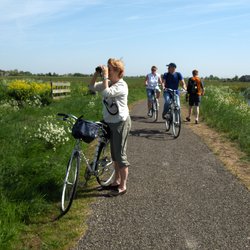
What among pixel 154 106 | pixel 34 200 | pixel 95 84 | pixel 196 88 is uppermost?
pixel 95 84

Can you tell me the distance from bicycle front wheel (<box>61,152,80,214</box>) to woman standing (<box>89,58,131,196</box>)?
2.45 ft

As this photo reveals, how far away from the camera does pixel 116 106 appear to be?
518 centimetres

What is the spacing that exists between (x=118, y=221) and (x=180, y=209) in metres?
0.96

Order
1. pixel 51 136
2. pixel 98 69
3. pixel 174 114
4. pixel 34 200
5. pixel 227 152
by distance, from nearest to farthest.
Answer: pixel 34 200 → pixel 98 69 → pixel 51 136 → pixel 227 152 → pixel 174 114

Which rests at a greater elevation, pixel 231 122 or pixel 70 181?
pixel 70 181

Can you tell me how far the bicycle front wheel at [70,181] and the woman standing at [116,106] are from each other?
75 centimetres

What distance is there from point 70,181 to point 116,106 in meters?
1.25

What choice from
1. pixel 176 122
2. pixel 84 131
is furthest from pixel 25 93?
pixel 84 131

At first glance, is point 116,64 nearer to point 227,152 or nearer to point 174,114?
point 227,152

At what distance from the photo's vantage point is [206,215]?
4809mm

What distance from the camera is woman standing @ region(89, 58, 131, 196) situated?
197 inches

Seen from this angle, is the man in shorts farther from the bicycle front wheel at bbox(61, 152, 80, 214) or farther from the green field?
the bicycle front wheel at bbox(61, 152, 80, 214)

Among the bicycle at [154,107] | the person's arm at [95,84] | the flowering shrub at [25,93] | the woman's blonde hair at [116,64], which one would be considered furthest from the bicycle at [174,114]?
the flowering shrub at [25,93]

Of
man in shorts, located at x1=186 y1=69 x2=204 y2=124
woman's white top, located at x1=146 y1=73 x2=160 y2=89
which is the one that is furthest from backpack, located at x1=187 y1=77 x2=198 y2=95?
woman's white top, located at x1=146 y1=73 x2=160 y2=89
